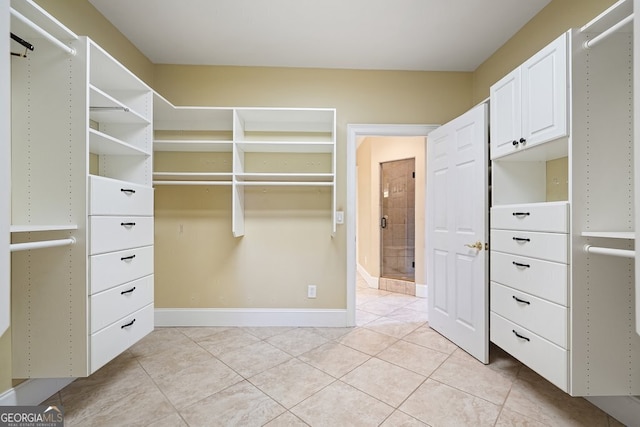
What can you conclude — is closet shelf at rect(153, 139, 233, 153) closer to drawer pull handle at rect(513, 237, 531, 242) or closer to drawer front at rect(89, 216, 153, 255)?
drawer front at rect(89, 216, 153, 255)

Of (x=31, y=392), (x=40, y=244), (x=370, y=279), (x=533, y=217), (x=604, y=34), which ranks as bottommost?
(x=370, y=279)

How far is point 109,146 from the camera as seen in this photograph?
6.05 ft

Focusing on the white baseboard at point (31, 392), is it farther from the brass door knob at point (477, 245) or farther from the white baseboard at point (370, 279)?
the white baseboard at point (370, 279)

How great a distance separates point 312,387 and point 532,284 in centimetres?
149

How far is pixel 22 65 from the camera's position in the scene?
1407 millimetres

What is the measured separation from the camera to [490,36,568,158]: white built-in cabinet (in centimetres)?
141

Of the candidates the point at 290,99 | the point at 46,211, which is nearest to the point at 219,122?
the point at 290,99

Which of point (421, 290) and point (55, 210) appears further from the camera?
point (421, 290)

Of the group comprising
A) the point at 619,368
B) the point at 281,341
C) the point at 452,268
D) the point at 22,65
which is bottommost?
the point at 281,341

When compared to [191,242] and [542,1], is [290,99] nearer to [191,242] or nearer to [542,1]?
[191,242]

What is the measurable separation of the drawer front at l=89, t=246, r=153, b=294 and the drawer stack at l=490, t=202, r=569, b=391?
2.49m

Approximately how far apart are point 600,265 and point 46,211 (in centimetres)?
288

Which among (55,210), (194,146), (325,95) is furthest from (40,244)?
(325,95)

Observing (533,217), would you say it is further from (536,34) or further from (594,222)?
(536,34)
